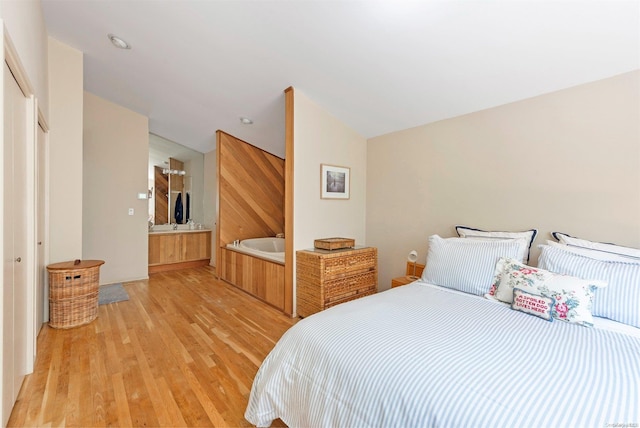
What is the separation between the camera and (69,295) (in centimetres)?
269

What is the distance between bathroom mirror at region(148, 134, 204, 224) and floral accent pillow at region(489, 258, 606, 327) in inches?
216

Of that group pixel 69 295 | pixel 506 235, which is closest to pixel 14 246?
pixel 69 295

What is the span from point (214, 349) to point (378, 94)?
2.75m

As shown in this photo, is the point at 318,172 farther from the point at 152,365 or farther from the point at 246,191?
the point at 152,365

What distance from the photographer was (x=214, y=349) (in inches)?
90.0

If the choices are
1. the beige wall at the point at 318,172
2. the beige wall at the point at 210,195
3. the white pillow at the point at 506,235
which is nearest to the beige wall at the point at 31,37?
the beige wall at the point at 318,172

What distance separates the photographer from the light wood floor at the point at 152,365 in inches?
62.1

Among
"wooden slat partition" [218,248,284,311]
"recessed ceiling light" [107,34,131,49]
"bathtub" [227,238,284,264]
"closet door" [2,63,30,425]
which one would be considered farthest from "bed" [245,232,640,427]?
"recessed ceiling light" [107,34,131,49]

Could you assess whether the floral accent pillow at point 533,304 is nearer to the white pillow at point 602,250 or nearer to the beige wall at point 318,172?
the white pillow at point 602,250

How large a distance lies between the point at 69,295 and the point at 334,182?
9.71 feet

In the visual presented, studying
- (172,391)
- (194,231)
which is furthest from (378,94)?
(194,231)

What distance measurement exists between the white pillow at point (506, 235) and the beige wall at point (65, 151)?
410 cm

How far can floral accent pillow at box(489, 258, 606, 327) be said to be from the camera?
1.52 metres

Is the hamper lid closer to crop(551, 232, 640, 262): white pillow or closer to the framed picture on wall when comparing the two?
the framed picture on wall
